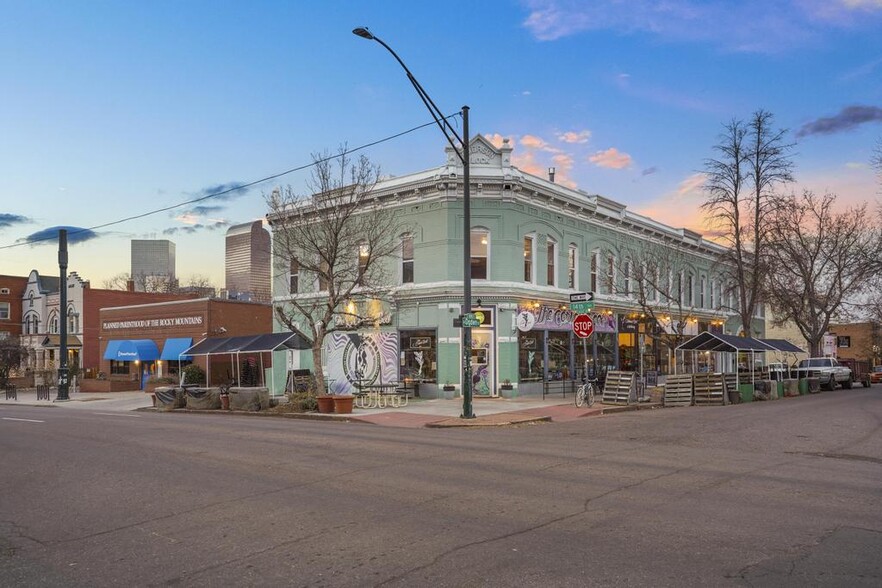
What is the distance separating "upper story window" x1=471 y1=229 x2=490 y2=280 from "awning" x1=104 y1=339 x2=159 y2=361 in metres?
24.2

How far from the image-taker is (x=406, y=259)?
2945 cm

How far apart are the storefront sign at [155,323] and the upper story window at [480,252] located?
19594 mm

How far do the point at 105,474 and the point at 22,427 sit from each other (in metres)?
10.6

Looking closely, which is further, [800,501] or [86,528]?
[800,501]

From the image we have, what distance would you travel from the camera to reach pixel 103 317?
46719mm

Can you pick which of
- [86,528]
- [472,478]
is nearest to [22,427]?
[86,528]

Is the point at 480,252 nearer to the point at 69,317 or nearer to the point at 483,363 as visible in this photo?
the point at 483,363

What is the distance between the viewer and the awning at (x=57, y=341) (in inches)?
2005

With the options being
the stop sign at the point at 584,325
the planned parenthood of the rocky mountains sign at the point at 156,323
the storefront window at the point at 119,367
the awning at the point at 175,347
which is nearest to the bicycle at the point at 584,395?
the stop sign at the point at 584,325

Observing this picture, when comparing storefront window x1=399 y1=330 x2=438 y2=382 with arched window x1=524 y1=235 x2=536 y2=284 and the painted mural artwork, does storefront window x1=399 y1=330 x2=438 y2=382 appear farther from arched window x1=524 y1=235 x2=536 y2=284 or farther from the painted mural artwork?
arched window x1=524 y1=235 x2=536 y2=284

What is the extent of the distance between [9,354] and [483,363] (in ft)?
144

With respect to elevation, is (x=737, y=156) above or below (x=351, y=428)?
above

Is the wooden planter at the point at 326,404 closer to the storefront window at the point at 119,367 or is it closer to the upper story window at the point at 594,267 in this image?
the upper story window at the point at 594,267

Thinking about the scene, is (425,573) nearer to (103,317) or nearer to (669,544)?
(669,544)
